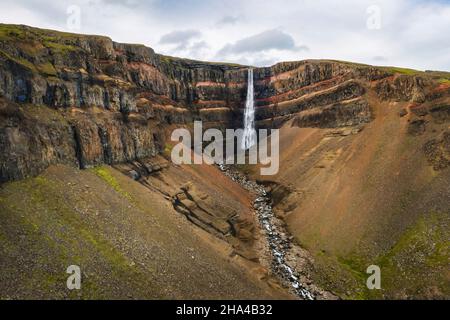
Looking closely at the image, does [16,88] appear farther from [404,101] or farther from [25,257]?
[404,101]

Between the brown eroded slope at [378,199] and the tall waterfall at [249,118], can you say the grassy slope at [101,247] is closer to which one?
the brown eroded slope at [378,199]

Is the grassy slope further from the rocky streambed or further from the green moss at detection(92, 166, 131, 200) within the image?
the rocky streambed

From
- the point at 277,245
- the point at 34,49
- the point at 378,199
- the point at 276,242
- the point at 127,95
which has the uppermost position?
the point at 34,49

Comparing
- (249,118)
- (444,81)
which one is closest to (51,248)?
A: (444,81)

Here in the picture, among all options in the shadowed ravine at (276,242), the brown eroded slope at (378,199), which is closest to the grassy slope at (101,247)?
the shadowed ravine at (276,242)

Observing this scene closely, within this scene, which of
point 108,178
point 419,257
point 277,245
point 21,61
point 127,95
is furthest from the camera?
point 127,95

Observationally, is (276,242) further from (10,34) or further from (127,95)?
(10,34)

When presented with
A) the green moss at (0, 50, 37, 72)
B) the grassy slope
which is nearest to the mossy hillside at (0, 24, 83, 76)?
the green moss at (0, 50, 37, 72)

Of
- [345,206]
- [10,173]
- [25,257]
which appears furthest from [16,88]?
[345,206]
